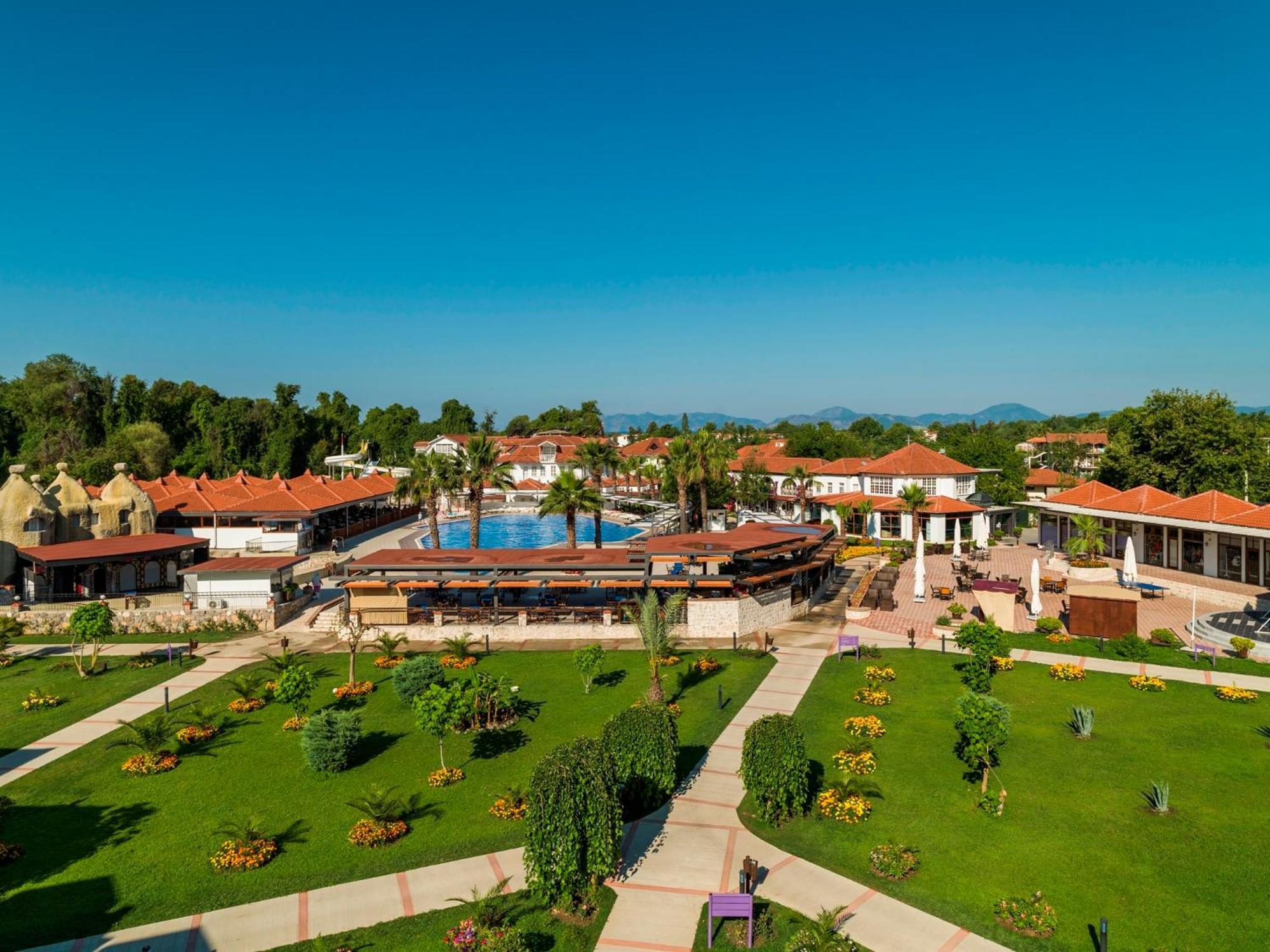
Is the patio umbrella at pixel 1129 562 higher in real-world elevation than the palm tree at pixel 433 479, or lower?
lower

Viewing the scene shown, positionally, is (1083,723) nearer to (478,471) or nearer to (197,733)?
(197,733)

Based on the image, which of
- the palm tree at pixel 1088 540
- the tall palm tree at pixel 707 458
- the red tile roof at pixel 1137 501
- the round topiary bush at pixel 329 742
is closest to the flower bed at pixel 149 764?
the round topiary bush at pixel 329 742

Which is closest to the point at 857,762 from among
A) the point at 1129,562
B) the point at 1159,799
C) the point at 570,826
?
the point at 1159,799

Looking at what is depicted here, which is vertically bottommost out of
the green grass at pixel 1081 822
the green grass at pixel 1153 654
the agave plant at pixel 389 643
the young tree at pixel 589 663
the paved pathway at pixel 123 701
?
the green grass at pixel 1153 654

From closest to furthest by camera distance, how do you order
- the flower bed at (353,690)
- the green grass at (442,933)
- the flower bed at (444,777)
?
the green grass at (442,933) → the flower bed at (444,777) → the flower bed at (353,690)

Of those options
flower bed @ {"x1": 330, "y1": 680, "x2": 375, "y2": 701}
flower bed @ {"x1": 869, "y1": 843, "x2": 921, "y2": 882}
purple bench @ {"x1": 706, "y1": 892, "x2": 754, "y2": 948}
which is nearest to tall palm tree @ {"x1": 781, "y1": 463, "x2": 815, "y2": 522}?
flower bed @ {"x1": 330, "y1": 680, "x2": 375, "y2": 701}

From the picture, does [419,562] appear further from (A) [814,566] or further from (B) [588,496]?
(A) [814,566]

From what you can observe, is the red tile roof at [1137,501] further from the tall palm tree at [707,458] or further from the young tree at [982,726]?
the young tree at [982,726]

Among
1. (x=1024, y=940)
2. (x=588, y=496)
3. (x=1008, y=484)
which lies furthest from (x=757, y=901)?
(x=1008, y=484)
